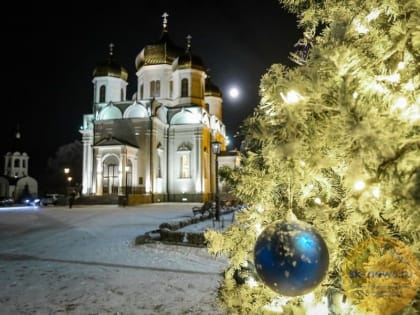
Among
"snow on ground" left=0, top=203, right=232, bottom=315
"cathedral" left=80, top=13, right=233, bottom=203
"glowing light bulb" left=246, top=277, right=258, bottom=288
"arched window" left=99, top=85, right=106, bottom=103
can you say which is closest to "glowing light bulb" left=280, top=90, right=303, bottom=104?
"glowing light bulb" left=246, top=277, right=258, bottom=288

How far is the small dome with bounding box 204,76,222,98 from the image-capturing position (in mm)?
49750

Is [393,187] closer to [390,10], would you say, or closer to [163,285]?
[390,10]

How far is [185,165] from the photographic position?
37.5 metres

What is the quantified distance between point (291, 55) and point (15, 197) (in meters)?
61.9

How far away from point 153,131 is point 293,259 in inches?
1333

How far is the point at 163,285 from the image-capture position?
5848mm

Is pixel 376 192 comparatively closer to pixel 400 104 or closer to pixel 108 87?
pixel 400 104

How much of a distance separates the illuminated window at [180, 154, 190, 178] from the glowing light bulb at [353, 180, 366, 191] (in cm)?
3521

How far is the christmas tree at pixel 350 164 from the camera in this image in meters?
1.84

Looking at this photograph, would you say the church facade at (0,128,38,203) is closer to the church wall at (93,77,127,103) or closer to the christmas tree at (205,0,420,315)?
the church wall at (93,77,127,103)

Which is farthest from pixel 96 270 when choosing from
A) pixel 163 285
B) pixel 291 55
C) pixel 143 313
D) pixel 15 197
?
pixel 15 197

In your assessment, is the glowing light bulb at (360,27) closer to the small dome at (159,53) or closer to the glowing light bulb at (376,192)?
the glowing light bulb at (376,192)

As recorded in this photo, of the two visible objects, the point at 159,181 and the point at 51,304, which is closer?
the point at 51,304

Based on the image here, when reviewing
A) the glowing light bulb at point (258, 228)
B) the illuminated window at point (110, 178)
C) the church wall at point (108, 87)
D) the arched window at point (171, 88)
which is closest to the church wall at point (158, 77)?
the arched window at point (171, 88)
